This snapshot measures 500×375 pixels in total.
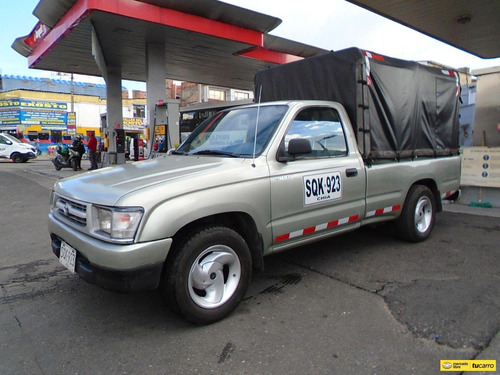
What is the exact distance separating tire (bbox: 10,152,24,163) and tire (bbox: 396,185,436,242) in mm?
24356

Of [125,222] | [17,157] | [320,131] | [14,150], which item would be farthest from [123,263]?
[17,157]

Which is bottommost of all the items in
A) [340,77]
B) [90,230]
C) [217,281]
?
[217,281]

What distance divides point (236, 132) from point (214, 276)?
1.60 metres

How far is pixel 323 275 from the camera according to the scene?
13.3 ft

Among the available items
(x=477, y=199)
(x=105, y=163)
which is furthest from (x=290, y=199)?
(x=105, y=163)

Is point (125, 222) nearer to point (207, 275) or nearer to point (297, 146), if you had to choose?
point (207, 275)

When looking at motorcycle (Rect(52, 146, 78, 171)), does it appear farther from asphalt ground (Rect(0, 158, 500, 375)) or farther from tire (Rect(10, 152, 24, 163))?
asphalt ground (Rect(0, 158, 500, 375))

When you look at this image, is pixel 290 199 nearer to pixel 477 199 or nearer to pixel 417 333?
pixel 417 333

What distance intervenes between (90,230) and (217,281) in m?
1.08

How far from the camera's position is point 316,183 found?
3689 mm

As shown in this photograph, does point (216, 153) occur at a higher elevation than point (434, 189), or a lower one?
higher

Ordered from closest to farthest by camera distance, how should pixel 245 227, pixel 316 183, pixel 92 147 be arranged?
pixel 245 227, pixel 316 183, pixel 92 147

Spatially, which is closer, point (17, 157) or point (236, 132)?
point (236, 132)

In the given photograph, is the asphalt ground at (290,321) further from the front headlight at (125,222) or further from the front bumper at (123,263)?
the front headlight at (125,222)
